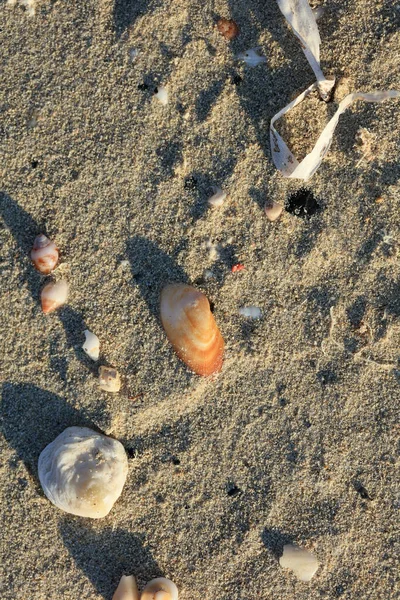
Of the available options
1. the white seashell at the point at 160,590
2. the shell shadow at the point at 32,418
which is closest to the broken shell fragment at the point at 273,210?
the shell shadow at the point at 32,418

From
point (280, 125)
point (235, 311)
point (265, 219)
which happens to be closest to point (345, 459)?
point (235, 311)

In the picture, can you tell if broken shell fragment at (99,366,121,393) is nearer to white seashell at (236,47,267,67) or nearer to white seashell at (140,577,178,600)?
white seashell at (140,577,178,600)

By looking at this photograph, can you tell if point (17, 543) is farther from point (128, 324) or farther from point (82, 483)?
point (128, 324)

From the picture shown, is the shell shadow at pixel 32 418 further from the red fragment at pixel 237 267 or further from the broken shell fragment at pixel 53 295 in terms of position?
the red fragment at pixel 237 267

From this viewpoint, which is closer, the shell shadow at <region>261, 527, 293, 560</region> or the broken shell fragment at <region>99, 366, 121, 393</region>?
the broken shell fragment at <region>99, 366, 121, 393</region>

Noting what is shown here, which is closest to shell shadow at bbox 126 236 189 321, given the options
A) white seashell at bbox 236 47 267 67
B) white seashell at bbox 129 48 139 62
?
white seashell at bbox 129 48 139 62

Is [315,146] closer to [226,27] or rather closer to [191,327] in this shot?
[226,27]
